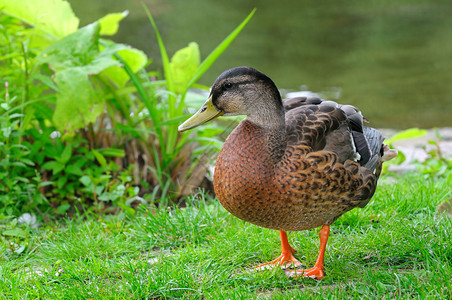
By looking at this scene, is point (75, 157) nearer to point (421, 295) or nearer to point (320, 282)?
point (320, 282)

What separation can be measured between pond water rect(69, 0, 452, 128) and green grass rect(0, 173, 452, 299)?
456cm

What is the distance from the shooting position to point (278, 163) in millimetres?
2744

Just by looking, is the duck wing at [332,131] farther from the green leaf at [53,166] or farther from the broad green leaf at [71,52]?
the green leaf at [53,166]

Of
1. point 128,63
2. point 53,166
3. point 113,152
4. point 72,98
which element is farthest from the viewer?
point 128,63

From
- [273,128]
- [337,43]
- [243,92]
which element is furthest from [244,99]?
[337,43]

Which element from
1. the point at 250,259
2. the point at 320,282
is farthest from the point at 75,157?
the point at 320,282

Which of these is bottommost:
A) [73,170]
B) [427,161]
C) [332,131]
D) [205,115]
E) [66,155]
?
[427,161]

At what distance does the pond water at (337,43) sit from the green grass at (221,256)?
4.56 m

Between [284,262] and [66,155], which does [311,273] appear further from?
[66,155]

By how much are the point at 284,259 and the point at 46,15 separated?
9.46 ft

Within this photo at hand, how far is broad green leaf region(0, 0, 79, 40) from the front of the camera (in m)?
4.46

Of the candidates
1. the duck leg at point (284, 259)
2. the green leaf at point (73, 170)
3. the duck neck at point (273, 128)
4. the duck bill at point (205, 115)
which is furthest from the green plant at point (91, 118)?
the duck neck at point (273, 128)

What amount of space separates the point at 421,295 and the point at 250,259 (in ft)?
3.26

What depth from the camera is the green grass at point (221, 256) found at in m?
2.68
